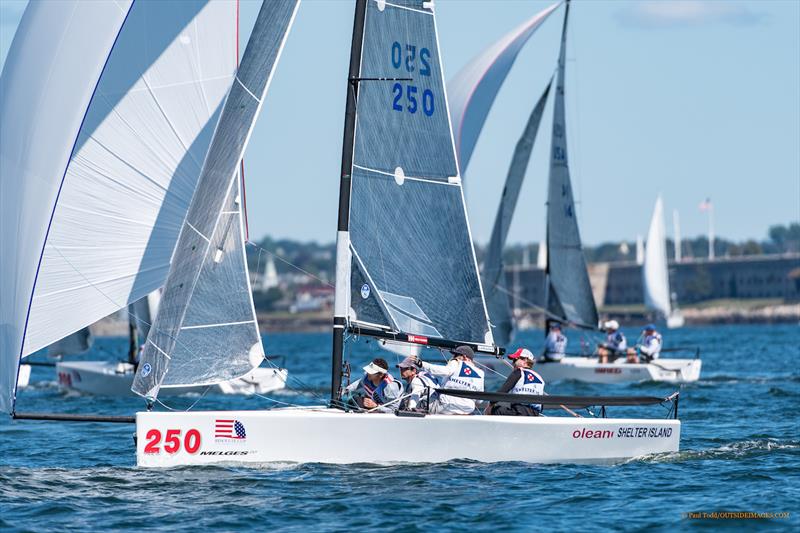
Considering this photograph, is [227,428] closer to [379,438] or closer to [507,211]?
[379,438]

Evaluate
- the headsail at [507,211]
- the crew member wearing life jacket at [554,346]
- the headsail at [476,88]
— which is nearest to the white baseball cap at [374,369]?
the headsail at [476,88]

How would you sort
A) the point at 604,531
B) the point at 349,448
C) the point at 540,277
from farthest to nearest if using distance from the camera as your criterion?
the point at 540,277, the point at 349,448, the point at 604,531

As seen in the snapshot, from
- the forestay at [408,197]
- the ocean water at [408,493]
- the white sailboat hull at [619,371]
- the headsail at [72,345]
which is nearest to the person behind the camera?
the ocean water at [408,493]

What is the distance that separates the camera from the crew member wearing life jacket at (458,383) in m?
14.2

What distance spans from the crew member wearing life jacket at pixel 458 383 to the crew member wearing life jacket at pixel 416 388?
0.10m

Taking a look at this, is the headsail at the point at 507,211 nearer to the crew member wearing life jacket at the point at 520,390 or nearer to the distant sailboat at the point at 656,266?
the crew member wearing life jacket at the point at 520,390

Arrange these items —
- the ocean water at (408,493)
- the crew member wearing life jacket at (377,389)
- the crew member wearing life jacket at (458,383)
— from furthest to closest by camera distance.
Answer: the crew member wearing life jacket at (377,389) < the crew member wearing life jacket at (458,383) < the ocean water at (408,493)

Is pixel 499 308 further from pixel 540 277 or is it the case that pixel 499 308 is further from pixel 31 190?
pixel 540 277

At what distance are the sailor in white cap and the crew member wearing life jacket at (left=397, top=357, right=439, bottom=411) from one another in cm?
1492

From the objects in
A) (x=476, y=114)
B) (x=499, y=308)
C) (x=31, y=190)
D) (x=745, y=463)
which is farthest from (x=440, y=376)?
(x=499, y=308)

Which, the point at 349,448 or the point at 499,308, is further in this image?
the point at 499,308

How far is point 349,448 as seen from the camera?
1370cm

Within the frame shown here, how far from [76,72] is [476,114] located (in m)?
13.9

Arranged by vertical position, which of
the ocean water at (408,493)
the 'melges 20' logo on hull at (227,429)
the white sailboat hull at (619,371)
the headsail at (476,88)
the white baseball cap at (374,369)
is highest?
the headsail at (476,88)
